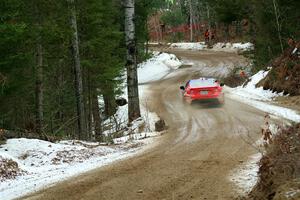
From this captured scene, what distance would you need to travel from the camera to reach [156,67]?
45.0 meters

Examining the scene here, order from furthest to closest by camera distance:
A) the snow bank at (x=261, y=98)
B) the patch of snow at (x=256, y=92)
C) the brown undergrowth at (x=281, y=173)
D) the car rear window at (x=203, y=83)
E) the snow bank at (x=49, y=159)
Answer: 1. the car rear window at (x=203, y=83)
2. the patch of snow at (x=256, y=92)
3. the snow bank at (x=261, y=98)
4. the snow bank at (x=49, y=159)
5. the brown undergrowth at (x=281, y=173)

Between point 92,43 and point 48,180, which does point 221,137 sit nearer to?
point 48,180

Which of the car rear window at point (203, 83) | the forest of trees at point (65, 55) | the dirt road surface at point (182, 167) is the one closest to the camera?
the dirt road surface at point (182, 167)

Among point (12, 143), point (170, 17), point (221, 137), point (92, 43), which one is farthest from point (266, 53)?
point (170, 17)

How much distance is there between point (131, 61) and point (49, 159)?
9.15 m

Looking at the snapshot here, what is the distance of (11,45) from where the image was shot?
13539mm

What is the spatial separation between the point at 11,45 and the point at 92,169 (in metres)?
6.12

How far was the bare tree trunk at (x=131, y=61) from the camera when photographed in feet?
60.4

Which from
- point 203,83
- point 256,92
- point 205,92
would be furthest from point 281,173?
point 256,92

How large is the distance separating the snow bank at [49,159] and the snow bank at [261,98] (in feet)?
19.6

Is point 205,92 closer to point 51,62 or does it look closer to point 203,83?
point 203,83

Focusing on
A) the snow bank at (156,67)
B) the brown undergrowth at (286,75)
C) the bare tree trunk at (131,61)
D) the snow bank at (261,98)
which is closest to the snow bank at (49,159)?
the snow bank at (261,98)

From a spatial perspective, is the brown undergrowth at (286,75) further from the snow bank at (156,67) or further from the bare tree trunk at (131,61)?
the snow bank at (156,67)

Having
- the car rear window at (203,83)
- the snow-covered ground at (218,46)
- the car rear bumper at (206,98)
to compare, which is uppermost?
the snow-covered ground at (218,46)
